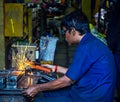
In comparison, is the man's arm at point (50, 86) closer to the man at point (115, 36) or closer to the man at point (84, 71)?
the man at point (84, 71)

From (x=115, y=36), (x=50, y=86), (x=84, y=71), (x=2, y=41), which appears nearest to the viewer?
(x=84, y=71)

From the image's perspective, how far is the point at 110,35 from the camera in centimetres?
629

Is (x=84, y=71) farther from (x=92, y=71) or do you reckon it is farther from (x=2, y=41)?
(x=2, y=41)

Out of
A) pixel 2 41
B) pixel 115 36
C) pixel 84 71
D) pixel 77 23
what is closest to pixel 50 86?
pixel 84 71

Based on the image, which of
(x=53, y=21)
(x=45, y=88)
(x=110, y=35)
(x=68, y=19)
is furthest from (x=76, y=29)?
(x=53, y=21)

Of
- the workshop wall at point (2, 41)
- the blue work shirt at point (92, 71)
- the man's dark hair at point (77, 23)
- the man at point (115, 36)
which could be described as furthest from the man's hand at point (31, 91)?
the workshop wall at point (2, 41)

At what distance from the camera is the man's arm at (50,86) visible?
3.77 m

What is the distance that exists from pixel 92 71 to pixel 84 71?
0.09m

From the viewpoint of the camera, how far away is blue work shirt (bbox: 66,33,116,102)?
3705 mm

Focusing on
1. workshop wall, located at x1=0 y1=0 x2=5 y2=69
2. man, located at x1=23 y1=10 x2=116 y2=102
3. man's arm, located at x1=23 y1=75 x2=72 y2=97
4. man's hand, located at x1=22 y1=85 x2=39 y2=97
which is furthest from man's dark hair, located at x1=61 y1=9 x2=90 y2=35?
workshop wall, located at x1=0 y1=0 x2=5 y2=69

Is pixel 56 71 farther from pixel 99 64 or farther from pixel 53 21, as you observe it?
pixel 53 21

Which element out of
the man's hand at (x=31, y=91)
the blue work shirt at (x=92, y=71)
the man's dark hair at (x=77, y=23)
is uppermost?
the man's dark hair at (x=77, y=23)

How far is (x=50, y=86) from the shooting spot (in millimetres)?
3840

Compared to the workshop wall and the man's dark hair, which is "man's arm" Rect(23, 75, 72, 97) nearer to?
the man's dark hair
